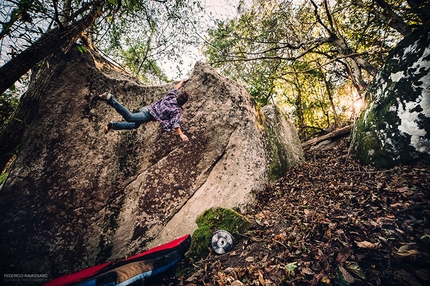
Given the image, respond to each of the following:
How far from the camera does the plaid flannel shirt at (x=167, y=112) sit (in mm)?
4855

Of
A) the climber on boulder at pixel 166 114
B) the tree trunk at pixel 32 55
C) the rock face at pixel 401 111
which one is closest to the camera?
the tree trunk at pixel 32 55

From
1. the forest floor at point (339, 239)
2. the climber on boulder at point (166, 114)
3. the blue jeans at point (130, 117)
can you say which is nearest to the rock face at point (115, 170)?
the climber on boulder at point (166, 114)

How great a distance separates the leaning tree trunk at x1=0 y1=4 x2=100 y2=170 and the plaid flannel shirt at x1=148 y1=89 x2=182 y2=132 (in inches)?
84.0

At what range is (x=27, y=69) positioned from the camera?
3.13m

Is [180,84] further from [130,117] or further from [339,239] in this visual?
[339,239]

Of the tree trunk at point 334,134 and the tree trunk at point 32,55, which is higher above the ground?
the tree trunk at point 32,55

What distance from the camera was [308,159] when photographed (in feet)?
22.4

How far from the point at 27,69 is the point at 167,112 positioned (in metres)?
2.59

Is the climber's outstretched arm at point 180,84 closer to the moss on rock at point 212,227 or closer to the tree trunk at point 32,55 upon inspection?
the tree trunk at point 32,55

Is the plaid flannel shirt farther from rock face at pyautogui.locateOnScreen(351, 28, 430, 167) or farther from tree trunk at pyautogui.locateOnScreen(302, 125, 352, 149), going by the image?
tree trunk at pyautogui.locateOnScreen(302, 125, 352, 149)

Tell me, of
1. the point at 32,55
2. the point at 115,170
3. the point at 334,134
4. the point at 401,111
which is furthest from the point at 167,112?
the point at 334,134

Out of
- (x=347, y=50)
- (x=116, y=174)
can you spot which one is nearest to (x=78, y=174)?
(x=116, y=174)

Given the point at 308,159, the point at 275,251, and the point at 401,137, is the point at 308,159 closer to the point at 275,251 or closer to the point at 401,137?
the point at 401,137

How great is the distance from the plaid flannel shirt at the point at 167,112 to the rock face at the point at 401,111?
4683mm
